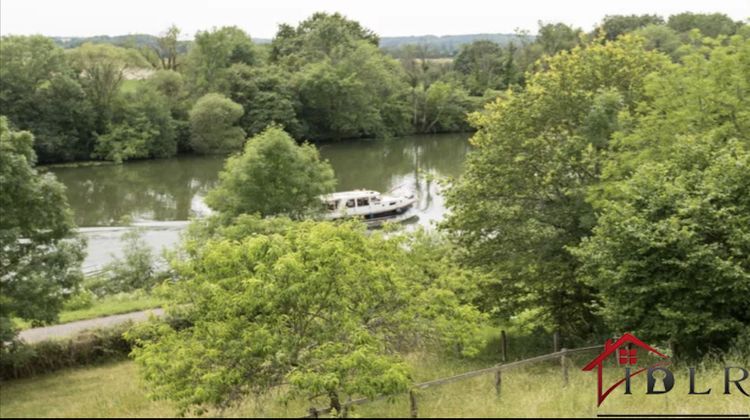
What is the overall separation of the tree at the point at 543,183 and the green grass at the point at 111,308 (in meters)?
9.29

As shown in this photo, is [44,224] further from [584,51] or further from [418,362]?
[584,51]

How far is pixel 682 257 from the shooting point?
12.4 meters

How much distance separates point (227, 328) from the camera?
9102 mm

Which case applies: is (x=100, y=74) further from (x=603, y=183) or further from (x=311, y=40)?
(x=603, y=183)

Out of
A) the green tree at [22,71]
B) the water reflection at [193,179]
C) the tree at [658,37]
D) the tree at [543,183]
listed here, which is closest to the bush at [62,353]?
the tree at [543,183]

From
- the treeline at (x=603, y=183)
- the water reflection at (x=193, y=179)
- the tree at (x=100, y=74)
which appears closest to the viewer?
the treeline at (x=603, y=183)

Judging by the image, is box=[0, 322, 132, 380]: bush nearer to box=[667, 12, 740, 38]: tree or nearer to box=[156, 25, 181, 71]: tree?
box=[156, 25, 181, 71]: tree

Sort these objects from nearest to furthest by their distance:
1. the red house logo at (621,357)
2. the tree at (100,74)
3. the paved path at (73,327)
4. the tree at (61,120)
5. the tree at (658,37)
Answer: the red house logo at (621,357)
the paved path at (73,327)
the tree at (61,120)
the tree at (100,74)
the tree at (658,37)

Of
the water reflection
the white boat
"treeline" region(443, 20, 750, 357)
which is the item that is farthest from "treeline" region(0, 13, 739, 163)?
"treeline" region(443, 20, 750, 357)

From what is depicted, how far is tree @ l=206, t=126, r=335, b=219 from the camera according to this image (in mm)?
26078

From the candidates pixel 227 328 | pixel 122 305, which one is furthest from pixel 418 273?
pixel 122 305

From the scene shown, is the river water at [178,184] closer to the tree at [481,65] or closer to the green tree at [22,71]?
the green tree at [22,71]

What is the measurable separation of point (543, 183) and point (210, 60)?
60070 mm

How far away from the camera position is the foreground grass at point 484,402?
362 inches
